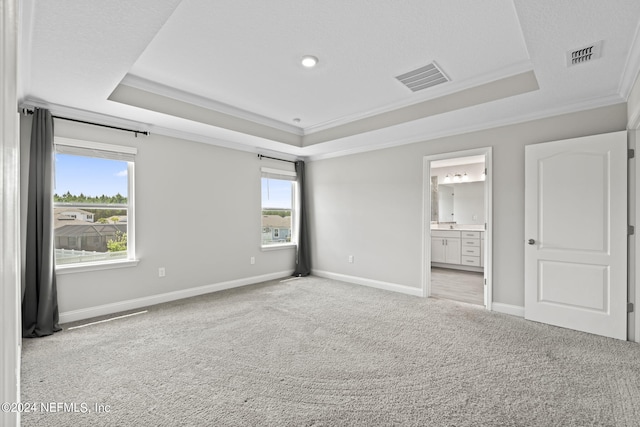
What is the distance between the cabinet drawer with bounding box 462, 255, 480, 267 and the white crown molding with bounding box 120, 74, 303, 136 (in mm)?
4649

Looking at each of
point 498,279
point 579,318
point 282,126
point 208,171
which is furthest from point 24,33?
point 579,318

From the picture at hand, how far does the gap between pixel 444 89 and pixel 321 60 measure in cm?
154

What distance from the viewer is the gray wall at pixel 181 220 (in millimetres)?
3641

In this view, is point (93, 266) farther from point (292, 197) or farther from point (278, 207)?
point (292, 197)

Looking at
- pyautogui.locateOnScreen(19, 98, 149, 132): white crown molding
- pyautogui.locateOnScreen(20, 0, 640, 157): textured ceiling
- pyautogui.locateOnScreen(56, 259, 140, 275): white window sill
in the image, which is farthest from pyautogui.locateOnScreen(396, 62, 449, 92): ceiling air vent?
pyautogui.locateOnScreen(56, 259, 140, 275): white window sill

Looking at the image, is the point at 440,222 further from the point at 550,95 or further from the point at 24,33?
the point at 24,33

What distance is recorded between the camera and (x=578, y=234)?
10.7 feet

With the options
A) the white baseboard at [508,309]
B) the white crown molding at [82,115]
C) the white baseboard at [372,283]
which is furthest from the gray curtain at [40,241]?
the white baseboard at [508,309]

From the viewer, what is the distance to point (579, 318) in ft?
10.6

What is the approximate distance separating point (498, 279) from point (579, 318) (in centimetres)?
84

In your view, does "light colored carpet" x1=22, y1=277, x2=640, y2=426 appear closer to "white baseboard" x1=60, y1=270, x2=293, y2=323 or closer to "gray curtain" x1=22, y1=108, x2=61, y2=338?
"gray curtain" x1=22, y1=108, x2=61, y2=338

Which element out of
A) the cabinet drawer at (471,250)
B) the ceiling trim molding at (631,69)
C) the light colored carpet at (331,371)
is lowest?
the light colored carpet at (331,371)

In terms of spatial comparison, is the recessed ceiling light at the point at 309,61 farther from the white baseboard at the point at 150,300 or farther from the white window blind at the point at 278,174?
the white baseboard at the point at 150,300

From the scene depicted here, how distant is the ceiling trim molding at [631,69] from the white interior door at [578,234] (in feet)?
1.41
